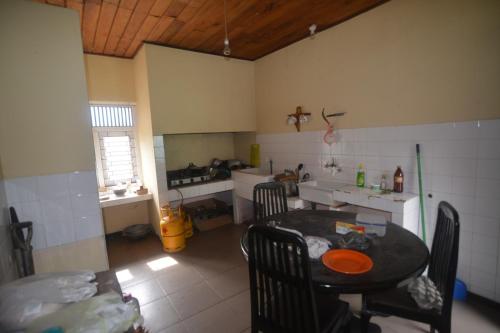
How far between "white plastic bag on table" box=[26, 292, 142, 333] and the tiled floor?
1.11 m

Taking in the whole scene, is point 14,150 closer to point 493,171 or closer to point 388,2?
point 388,2

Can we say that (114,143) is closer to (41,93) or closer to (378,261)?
(41,93)

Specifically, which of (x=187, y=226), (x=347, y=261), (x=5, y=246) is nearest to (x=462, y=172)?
(x=347, y=261)

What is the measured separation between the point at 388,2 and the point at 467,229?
6.91 feet

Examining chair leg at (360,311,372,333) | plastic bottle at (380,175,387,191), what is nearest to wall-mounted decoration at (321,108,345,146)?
plastic bottle at (380,175,387,191)

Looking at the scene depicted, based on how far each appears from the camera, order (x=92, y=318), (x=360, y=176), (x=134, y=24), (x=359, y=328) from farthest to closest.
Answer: (x=360, y=176) < (x=134, y=24) < (x=359, y=328) < (x=92, y=318)

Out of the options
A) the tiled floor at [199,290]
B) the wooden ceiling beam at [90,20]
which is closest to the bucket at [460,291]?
the tiled floor at [199,290]

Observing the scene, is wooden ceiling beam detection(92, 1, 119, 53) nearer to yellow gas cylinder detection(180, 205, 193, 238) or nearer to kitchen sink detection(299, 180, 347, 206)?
yellow gas cylinder detection(180, 205, 193, 238)

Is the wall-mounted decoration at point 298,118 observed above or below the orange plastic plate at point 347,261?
above

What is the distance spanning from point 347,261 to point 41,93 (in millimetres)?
2512

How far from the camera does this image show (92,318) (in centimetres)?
84

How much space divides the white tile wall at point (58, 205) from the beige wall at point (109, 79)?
1.61 meters

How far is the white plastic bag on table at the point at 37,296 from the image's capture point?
2.82 feet

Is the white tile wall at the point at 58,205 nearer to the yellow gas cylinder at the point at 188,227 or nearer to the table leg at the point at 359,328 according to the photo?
the yellow gas cylinder at the point at 188,227
